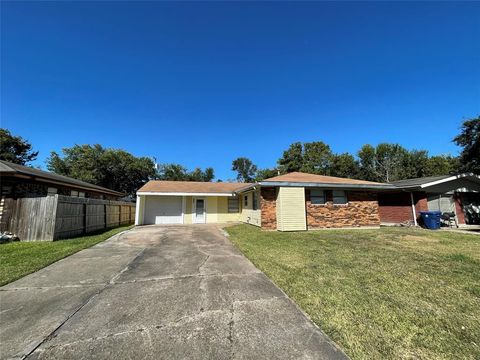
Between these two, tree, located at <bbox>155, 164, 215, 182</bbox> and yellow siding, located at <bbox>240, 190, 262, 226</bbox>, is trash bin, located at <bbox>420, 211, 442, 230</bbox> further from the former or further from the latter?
tree, located at <bbox>155, 164, 215, 182</bbox>

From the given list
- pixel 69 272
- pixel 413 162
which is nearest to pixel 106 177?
pixel 69 272

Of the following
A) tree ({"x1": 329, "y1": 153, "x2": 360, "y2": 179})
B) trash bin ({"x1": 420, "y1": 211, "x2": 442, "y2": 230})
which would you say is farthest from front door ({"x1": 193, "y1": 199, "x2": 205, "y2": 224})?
tree ({"x1": 329, "y1": 153, "x2": 360, "y2": 179})

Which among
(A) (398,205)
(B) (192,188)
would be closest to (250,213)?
(B) (192,188)

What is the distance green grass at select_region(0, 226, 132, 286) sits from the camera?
500 cm

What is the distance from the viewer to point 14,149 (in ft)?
99.2

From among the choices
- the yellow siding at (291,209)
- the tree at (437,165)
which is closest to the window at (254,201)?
the yellow siding at (291,209)

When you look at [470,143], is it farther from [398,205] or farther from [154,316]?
[154,316]

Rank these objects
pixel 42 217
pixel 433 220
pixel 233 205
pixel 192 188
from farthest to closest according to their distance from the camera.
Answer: pixel 233 205 → pixel 192 188 → pixel 433 220 → pixel 42 217

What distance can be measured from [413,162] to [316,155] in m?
15.0

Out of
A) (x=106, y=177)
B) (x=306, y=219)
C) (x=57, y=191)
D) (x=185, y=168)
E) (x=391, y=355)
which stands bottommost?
(x=391, y=355)

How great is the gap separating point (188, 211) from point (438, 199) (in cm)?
1710

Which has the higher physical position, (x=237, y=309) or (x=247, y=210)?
(x=247, y=210)

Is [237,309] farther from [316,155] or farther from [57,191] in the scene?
[316,155]

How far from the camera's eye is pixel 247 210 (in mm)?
16172
